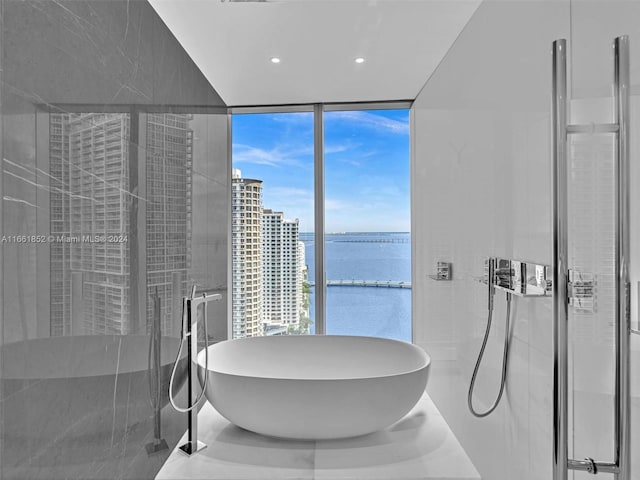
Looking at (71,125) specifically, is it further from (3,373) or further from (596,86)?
(596,86)

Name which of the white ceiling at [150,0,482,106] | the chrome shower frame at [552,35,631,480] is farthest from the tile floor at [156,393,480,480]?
the white ceiling at [150,0,482,106]

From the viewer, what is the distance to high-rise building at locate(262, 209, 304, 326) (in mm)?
4316

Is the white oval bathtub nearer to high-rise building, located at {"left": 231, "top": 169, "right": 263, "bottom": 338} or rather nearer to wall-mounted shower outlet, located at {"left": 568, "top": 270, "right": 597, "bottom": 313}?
high-rise building, located at {"left": 231, "top": 169, "right": 263, "bottom": 338}

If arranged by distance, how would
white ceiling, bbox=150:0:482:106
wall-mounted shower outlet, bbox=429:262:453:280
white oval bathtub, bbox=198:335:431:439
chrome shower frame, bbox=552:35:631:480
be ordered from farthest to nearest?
wall-mounted shower outlet, bbox=429:262:453:280
white oval bathtub, bbox=198:335:431:439
white ceiling, bbox=150:0:482:106
chrome shower frame, bbox=552:35:631:480

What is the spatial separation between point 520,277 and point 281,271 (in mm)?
2715

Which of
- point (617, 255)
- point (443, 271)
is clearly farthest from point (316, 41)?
point (617, 255)

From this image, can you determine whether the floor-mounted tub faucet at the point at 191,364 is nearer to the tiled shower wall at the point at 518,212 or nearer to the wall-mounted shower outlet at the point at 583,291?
the tiled shower wall at the point at 518,212

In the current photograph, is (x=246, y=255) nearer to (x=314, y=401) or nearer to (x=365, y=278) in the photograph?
(x=365, y=278)

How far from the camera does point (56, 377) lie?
155 cm

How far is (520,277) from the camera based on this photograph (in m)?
1.89

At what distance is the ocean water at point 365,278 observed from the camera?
426 centimetres

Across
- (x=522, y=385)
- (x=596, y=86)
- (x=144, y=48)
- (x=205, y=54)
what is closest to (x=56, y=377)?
(x=144, y=48)

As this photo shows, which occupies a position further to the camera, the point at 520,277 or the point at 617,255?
the point at 520,277

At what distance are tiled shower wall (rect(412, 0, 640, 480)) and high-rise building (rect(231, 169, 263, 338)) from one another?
1.65 m
